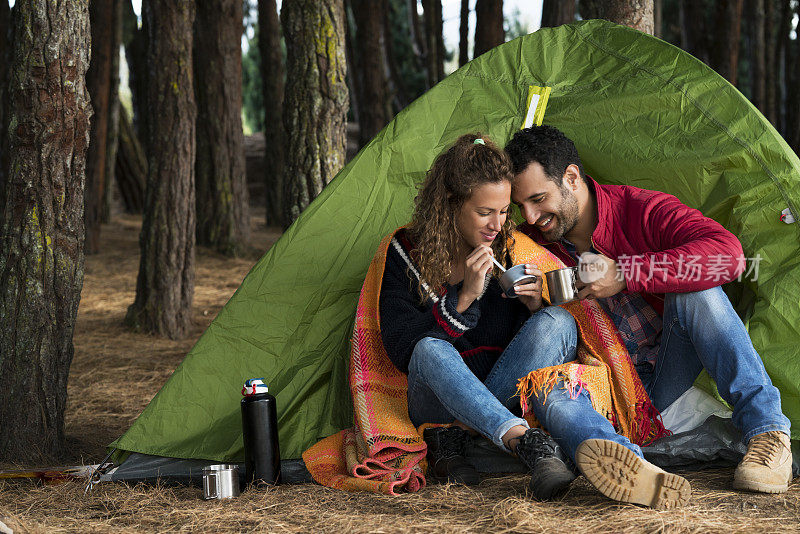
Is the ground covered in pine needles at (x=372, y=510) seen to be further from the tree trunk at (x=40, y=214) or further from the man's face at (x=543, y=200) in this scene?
the man's face at (x=543, y=200)

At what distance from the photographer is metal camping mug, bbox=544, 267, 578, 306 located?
2.33 meters

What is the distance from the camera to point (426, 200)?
252 cm

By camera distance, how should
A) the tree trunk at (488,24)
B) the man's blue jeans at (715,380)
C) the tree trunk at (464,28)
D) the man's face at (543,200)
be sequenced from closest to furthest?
the man's blue jeans at (715,380), the man's face at (543,200), the tree trunk at (488,24), the tree trunk at (464,28)

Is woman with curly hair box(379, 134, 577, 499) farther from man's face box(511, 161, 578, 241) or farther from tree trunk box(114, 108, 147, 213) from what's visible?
tree trunk box(114, 108, 147, 213)

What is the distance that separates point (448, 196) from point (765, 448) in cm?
113

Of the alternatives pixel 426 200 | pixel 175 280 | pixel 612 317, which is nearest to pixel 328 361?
pixel 426 200

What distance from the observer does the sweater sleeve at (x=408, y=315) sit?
2346mm

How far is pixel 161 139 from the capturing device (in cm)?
503

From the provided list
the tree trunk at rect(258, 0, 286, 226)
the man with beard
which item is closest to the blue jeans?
the man with beard

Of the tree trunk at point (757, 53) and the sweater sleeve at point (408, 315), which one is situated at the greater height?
the tree trunk at point (757, 53)

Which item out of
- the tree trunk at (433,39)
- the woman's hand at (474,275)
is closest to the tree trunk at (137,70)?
Result: the tree trunk at (433,39)

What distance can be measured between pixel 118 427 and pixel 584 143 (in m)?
2.22

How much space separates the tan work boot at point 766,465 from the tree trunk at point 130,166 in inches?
336

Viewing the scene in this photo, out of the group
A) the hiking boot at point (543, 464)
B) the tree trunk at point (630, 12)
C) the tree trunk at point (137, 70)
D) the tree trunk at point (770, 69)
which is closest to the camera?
the hiking boot at point (543, 464)
